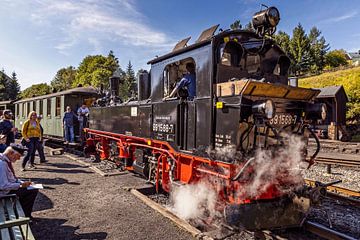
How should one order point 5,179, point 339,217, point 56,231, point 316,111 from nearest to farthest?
point 5,179, point 56,231, point 316,111, point 339,217

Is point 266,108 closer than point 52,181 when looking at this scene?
Yes

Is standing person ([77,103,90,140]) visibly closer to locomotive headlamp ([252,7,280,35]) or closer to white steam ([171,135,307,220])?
white steam ([171,135,307,220])

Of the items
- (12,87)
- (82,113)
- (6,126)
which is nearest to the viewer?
(6,126)

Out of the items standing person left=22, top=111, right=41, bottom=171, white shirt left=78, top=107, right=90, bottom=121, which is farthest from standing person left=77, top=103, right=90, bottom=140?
standing person left=22, top=111, right=41, bottom=171

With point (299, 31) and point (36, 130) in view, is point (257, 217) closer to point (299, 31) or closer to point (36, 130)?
point (36, 130)

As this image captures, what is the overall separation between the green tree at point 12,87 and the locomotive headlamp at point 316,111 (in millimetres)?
64056

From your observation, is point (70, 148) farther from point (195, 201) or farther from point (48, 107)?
point (195, 201)

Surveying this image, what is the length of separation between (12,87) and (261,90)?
66.3 metres

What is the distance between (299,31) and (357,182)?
176 feet

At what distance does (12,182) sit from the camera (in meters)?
4.23

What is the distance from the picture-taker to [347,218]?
17.0 feet

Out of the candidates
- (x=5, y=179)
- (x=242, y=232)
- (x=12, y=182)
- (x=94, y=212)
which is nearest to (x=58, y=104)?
(x=94, y=212)

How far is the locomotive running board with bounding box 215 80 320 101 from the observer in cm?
382

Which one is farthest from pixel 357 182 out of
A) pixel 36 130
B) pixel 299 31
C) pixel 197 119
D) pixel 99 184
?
pixel 299 31
